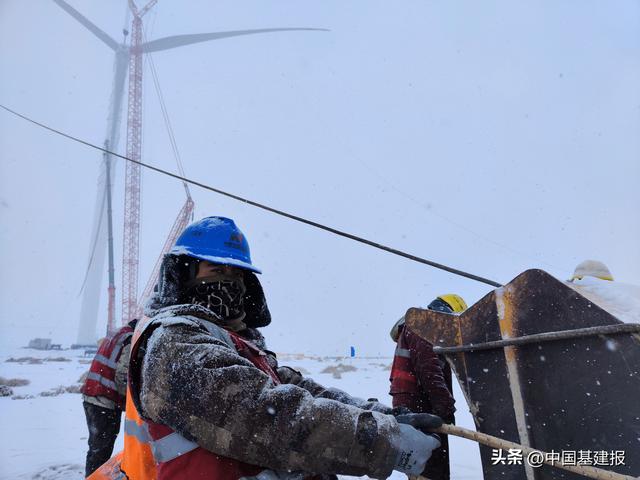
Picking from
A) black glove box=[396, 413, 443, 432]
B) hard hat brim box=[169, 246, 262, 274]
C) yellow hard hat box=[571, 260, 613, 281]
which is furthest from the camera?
yellow hard hat box=[571, 260, 613, 281]

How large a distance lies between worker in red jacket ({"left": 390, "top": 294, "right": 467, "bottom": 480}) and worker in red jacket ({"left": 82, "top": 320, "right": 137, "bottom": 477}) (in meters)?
2.00

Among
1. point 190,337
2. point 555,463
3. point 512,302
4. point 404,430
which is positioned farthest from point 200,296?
point 555,463

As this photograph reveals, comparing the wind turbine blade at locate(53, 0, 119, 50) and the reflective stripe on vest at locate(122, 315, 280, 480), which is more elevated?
the wind turbine blade at locate(53, 0, 119, 50)

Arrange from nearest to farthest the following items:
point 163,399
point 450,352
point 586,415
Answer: point 163,399 < point 586,415 < point 450,352

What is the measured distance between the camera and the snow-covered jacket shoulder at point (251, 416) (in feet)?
4.11

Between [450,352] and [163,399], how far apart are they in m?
1.31

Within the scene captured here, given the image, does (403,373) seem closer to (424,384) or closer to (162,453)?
(424,384)

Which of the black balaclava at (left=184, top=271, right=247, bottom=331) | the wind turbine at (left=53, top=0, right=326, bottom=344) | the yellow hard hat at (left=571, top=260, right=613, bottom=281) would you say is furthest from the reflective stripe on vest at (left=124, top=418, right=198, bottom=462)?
the wind turbine at (left=53, top=0, right=326, bottom=344)

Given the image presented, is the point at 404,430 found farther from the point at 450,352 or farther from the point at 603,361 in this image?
the point at 603,361

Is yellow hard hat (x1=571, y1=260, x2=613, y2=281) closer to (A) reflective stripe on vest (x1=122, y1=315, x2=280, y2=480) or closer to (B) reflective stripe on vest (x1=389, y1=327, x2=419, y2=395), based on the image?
(B) reflective stripe on vest (x1=389, y1=327, x2=419, y2=395)

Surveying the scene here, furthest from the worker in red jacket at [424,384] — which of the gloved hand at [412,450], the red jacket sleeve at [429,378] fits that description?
the gloved hand at [412,450]

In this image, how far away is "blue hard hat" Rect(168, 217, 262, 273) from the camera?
1790mm

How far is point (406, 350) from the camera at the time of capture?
321 centimetres

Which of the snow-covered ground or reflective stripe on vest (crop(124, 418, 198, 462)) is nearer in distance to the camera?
reflective stripe on vest (crop(124, 418, 198, 462))
